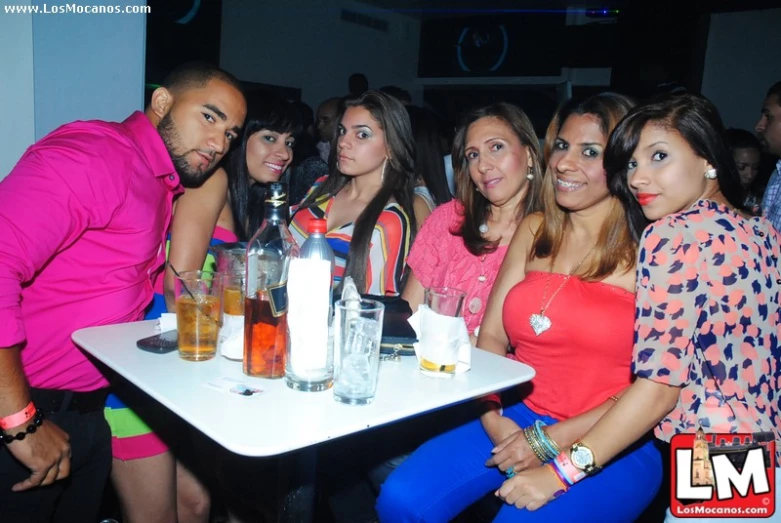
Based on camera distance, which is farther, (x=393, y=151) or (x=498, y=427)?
(x=393, y=151)

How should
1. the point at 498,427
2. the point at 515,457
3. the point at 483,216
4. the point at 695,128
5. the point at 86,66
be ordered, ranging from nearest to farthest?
the point at 695,128 → the point at 515,457 → the point at 498,427 → the point at 483,216 → the point at 86,66

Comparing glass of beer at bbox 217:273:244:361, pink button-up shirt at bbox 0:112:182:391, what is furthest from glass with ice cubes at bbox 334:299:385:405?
pink button-up shirt at bbox 0:112:182:391

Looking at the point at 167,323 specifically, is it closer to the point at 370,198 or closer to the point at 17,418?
the point at 17,418

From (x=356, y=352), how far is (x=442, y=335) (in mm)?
270

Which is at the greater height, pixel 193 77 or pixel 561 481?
pixel 193 77

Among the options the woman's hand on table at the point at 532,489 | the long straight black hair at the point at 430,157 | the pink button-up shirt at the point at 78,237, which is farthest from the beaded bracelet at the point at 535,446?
the long straight black hair at the point at 430,157

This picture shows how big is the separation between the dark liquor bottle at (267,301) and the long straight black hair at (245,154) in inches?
51.3

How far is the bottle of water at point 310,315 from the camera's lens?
1.26 metres

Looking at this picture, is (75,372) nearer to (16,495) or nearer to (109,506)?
(16,495)

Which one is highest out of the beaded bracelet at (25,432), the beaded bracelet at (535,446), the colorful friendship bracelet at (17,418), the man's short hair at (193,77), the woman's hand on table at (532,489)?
the man's short hair at (193,77)

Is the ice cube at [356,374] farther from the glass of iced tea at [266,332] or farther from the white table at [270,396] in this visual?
the glass of iced tea at [266,332]

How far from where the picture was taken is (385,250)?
8.52 feet

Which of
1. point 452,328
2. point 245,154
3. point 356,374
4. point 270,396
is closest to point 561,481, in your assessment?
point 452,328

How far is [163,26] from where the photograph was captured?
20.7 feet
